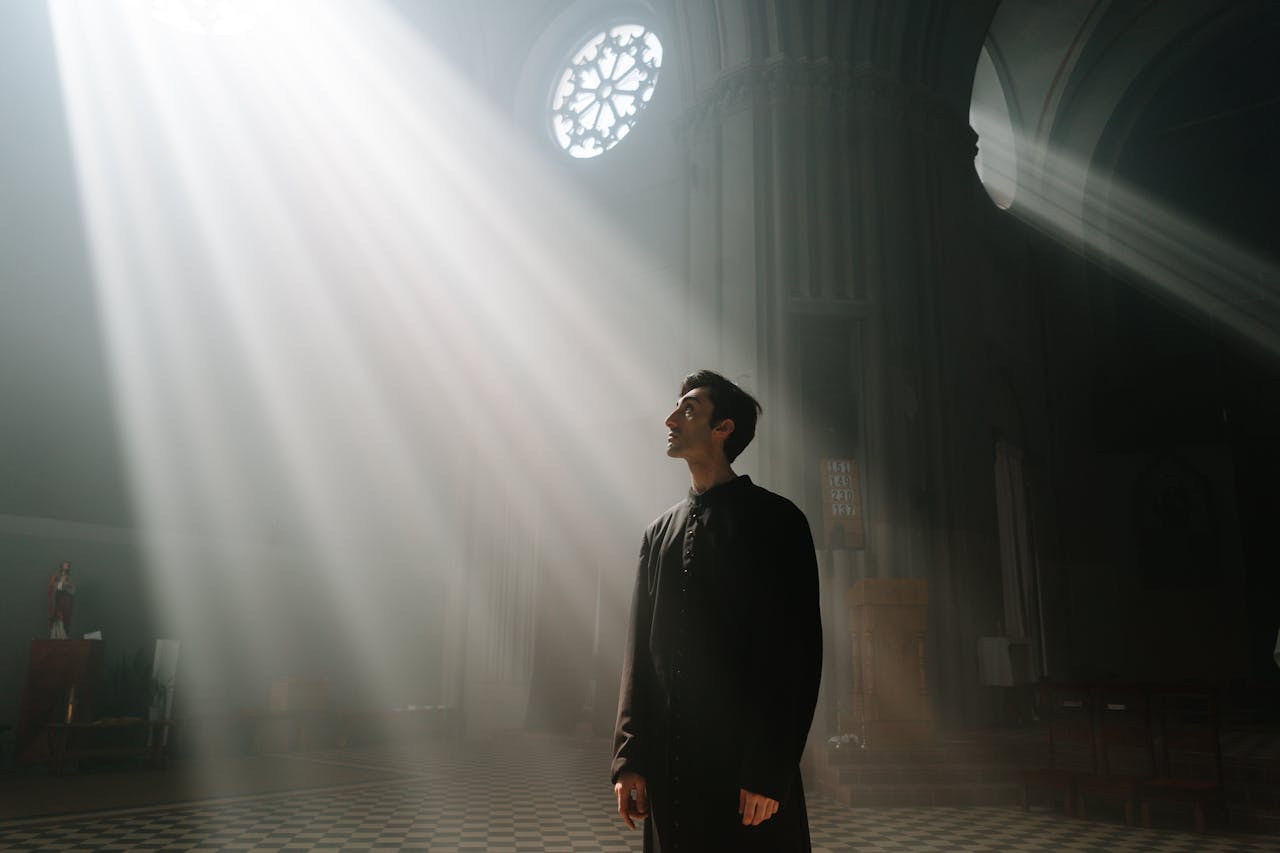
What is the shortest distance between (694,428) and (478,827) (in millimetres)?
4527

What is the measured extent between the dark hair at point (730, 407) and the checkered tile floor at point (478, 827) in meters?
3.82

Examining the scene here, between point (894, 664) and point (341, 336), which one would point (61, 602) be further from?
point (894, 664)

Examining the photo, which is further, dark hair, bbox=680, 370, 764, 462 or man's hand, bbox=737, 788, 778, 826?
dark hair, bbox=680, 370, 764, 462

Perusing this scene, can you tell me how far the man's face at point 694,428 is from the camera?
2.03 meters

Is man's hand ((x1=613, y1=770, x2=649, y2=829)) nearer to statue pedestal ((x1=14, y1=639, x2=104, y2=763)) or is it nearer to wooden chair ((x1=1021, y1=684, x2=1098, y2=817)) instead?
wooden chair ((x1=1021, y1=684, x2=1098, y2=817))

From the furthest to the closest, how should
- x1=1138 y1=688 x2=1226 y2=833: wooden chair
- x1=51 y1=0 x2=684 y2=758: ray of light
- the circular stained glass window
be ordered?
the circular stained glass window < x1=51 y1=0 x2=684 y2=758: ray of light < x1=1138 y1=688 x2=1226 y2=833: wooden chair

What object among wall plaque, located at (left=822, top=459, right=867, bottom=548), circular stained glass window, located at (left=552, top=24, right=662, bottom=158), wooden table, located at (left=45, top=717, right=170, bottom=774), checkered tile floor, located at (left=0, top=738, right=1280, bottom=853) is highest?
circular stained glass window, located at (left=552, top=24, right=662, bottom=158)

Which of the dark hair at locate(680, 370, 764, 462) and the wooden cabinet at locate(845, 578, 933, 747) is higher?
the dark hair at locate(680, 370, 764, 462)

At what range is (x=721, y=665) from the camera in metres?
1.83

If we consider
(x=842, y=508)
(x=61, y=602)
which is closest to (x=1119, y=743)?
(x=842, y=508)

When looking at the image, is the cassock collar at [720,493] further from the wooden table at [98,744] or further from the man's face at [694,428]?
the wooden table at [98,744]

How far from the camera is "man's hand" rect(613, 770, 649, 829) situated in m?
1.88

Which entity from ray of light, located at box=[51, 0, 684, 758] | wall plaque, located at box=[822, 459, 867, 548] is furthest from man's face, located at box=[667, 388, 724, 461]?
ray of light, located at box=[51, 0, 684, 758]

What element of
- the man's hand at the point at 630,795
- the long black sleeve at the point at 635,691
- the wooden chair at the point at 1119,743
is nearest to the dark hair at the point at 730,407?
the long black sleeve at the point at 635,691
